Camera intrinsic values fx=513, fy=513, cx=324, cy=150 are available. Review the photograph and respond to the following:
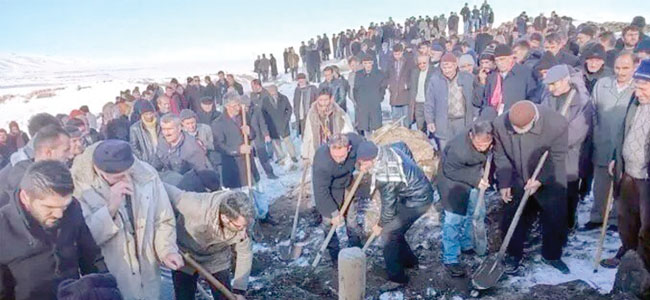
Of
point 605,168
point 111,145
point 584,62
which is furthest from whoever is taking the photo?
point 584,62

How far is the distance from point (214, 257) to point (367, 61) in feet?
18.7

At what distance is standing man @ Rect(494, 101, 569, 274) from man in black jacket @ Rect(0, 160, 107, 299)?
3.36 meters

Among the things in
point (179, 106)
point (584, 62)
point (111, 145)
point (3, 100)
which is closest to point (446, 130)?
point (584, 62)

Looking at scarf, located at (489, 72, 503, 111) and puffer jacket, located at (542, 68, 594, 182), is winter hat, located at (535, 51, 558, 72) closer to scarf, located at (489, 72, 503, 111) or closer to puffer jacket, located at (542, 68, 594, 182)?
scarf, located at (489, 72, 503, 111)

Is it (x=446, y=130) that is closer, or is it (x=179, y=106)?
(x=446, y=130)

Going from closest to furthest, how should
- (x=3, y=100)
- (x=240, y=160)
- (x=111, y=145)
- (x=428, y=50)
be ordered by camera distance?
(x=111, y=145)
(x=240, y=160)
(x=428, y=50)
(x=3, y=100)

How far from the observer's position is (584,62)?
241 inches

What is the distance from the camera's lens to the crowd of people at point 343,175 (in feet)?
9.18

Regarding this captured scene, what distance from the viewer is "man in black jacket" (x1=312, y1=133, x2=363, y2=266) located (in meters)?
4.69

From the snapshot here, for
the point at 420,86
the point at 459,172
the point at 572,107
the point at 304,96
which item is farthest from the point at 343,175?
the point at 304,96

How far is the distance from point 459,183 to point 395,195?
2.12ft

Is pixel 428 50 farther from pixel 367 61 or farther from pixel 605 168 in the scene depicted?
pixel 605 168

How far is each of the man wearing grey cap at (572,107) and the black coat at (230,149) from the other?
385 centimetres

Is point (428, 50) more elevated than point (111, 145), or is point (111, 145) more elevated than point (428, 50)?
point (428, 50)
